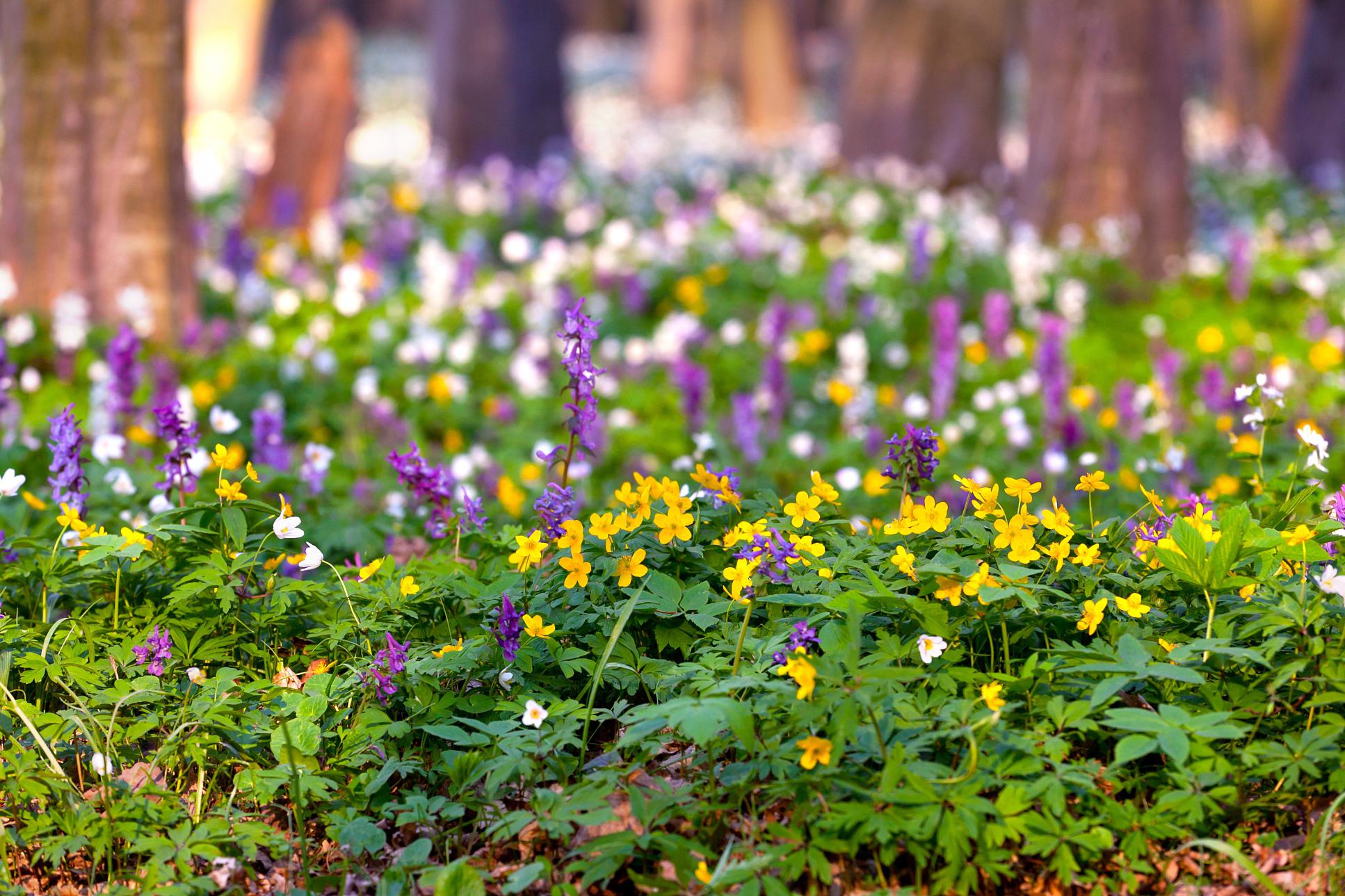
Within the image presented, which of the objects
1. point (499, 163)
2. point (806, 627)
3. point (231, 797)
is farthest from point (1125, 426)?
point (499, 163)

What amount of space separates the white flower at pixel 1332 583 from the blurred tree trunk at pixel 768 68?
1865 centimetres

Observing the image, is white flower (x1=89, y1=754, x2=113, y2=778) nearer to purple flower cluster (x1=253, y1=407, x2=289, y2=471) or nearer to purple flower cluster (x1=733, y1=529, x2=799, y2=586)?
purple flower cluster (x1=733, y1=529, x2=799, y2=586)

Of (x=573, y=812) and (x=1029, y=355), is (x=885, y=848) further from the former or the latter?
(x=1029, y=355)

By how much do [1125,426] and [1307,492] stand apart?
2.77 m

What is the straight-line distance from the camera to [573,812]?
102 inches

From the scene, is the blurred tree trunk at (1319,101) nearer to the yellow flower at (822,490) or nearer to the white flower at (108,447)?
the yellow flower at (822,490)

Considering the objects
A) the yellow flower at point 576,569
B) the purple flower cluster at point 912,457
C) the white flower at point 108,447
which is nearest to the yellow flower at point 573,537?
the yellow flower at point 576,569

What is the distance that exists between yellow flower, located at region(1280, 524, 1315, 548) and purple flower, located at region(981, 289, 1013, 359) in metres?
3.87

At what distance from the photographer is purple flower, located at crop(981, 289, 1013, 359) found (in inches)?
265

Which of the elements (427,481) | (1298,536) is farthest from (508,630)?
(1298,536)

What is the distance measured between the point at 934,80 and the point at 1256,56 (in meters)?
6.79

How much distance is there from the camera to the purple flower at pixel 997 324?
672 centimetres

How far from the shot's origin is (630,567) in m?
2.97

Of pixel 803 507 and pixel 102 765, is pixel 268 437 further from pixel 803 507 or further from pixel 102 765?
pixel 803 507
